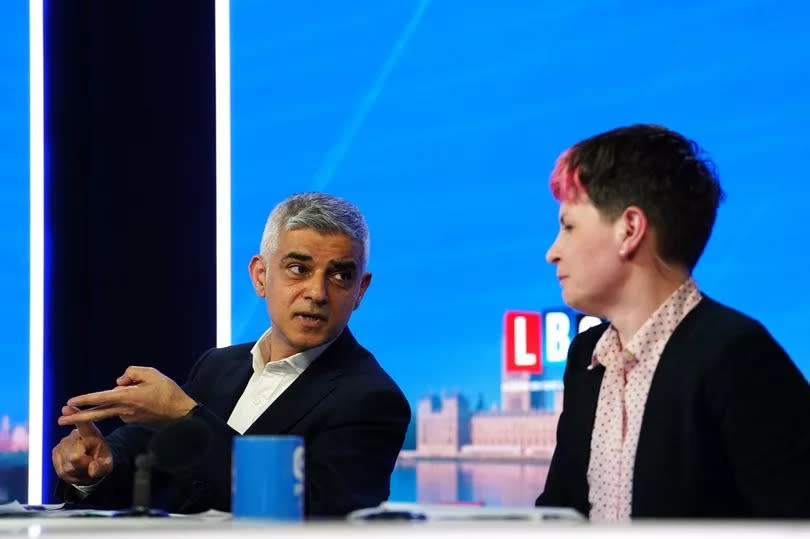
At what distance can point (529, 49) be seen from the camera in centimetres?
369

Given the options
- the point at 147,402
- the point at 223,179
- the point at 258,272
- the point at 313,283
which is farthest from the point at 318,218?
the point at 223,179

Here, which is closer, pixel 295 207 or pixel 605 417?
pixel 605 417

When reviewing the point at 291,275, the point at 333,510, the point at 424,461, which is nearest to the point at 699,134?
the point at 424,461

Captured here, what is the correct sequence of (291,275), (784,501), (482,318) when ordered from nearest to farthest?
(784,501)
(291,275)
(482,318)

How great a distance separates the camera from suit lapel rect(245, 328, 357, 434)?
2.18 m

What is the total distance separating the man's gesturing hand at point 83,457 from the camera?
2.10m

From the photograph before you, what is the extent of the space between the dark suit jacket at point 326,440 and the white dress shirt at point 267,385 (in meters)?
0.03

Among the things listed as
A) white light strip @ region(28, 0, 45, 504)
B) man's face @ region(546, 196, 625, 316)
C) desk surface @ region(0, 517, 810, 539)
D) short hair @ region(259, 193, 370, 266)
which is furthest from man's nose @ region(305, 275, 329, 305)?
white light strip @ region(28, 0, 45, 504)

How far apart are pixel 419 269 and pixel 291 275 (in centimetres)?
148

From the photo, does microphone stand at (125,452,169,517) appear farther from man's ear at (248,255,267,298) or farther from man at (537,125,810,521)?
man's ear at (248,255,267,298)

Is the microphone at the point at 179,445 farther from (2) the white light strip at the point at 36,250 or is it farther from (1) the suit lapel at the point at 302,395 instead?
(2) the white light strip at the point at 36,250

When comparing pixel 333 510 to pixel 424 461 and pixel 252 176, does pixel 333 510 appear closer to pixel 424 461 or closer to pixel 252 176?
pixel 424 461

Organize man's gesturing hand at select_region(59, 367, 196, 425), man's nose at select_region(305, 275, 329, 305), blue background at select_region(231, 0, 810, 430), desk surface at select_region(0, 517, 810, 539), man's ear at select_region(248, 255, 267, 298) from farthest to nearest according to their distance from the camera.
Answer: blue background at select_region(231, 0, 810, 430)
man's ear at select_region(248, 255, 267, 298)
man's nose at select_region(305, 275, 329, 305)
man's gesturing hand at select_region(59, 367, 196, 425)
desk surface at select_region(0, 517, 810, 539)

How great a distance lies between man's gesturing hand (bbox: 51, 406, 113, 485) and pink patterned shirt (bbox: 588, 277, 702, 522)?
0.96m
